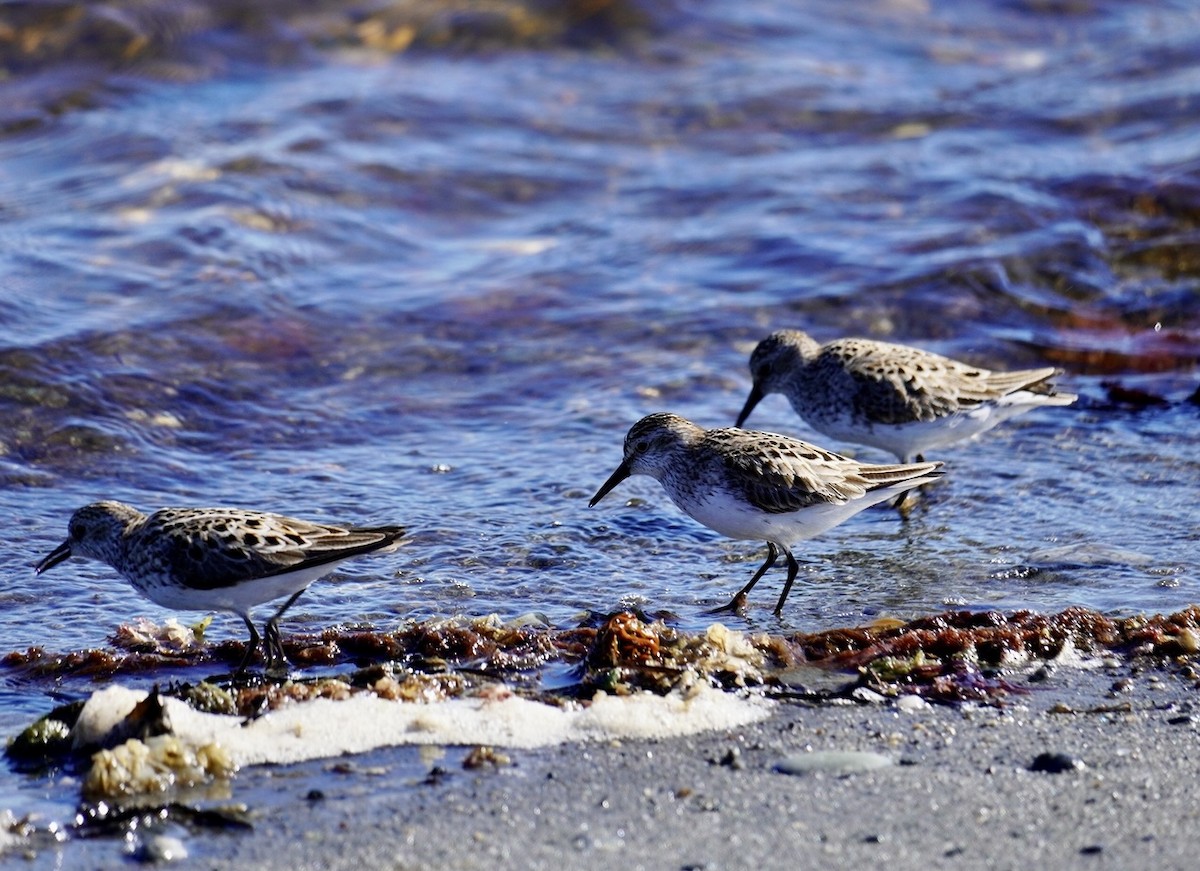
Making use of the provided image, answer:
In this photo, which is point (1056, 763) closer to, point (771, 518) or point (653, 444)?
point (771, 518)

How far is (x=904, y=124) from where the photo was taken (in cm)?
1487

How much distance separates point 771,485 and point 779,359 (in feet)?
7.71

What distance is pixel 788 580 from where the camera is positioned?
6.42 meters

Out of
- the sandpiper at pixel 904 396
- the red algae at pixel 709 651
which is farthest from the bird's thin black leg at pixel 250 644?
the sandpiper at pixel 904 396

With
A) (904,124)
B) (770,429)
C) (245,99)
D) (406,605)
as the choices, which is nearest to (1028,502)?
(770,429)

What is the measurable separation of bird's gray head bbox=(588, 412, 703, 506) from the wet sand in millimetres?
1981

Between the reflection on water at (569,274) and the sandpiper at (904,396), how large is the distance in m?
0.34

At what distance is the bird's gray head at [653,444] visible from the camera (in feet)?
22.6

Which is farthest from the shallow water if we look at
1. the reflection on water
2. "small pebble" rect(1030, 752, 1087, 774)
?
"small pebble" rect(1030, 752, 1087, 774)

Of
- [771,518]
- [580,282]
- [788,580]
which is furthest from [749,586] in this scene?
[580,282]

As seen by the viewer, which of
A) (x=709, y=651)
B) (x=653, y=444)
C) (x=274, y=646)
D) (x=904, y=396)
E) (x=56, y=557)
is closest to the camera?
(x=709, y=651)

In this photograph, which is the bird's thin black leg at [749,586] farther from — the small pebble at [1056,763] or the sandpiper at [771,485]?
the small pebble at [1056,763]

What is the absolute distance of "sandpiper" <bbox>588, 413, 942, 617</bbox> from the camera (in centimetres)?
640

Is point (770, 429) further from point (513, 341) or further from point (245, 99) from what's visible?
point (245, 99)
